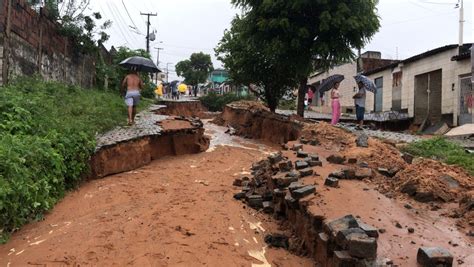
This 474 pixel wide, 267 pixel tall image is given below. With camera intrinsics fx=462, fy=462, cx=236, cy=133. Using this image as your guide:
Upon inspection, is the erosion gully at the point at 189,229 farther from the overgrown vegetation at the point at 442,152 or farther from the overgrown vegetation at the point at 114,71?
the overgrown vegetation at the point at 114,71

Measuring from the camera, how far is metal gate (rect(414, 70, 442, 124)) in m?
19.0

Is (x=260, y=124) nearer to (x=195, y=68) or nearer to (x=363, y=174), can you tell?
(x=363, y=174)

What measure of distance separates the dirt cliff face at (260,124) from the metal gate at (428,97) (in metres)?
6.63

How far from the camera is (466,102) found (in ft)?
55.2

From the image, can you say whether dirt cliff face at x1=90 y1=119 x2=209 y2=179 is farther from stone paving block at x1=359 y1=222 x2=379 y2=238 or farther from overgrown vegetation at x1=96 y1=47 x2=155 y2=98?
overgrown vegetation at x1=96 y1=47 x2=155 y2=98

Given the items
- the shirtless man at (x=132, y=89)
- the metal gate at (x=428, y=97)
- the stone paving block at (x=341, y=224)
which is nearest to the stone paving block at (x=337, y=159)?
the stone paving block at (x=341, y=224)

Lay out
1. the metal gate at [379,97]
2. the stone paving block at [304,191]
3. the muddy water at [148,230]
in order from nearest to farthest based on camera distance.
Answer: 1. the muddy water at [148,230]
2. the stone paving block at [304,191]
3. the metal gate at [379,97]

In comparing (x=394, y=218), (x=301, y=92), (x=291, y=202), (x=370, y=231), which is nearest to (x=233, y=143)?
(x=301, y=92)

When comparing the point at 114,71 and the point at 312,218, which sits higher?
the point at 114,71

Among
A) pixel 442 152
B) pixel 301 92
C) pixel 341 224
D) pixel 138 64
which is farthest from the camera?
pixel 301 92

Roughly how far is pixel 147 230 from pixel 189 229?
0.55 metres

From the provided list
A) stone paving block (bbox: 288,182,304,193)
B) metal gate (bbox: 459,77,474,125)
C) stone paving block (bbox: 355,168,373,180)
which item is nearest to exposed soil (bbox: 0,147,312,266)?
stone paving block (bbox: 288,182,304,193)

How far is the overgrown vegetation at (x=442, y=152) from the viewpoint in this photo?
25.3 feet

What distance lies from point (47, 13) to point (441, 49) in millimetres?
14340
